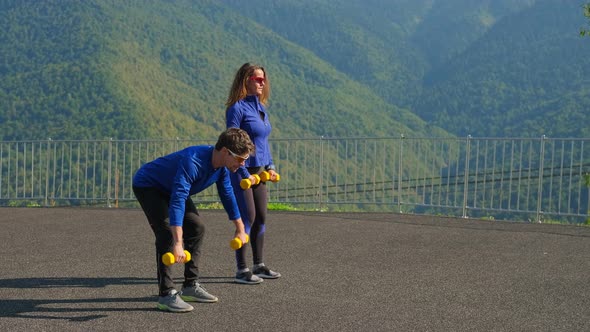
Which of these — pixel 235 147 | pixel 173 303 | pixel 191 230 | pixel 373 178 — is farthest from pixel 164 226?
pixel 373 178

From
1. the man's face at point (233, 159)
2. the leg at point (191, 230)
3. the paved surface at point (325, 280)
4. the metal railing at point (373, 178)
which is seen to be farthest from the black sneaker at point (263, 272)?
the metal railing at point (373, 178)

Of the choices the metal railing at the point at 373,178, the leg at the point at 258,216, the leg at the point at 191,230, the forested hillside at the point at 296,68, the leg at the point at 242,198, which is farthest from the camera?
the forested hillside at the point at 296,68

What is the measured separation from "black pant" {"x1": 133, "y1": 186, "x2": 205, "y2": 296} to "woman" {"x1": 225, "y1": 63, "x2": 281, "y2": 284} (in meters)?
0.84

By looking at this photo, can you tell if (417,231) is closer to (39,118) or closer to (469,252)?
(469,252)

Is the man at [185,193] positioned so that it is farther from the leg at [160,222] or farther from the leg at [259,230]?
the leg at [259,230]

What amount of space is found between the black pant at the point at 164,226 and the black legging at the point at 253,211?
83 centimetres

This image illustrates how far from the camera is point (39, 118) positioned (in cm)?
8856

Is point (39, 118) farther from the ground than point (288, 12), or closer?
closer

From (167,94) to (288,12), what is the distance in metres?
80.6

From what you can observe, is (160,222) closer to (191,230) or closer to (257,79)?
(191,230)

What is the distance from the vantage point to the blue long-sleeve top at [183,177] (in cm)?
503

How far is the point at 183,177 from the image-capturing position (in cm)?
509

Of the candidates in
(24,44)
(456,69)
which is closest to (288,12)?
(456,69)

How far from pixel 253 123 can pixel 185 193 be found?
1530 mm
